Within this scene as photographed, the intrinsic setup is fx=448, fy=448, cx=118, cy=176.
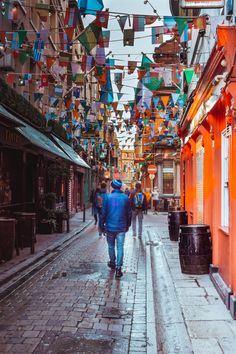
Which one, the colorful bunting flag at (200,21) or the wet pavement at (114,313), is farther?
the colorful bunting flag at (200,21)

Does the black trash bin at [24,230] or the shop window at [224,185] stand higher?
the shop window at [224,185]

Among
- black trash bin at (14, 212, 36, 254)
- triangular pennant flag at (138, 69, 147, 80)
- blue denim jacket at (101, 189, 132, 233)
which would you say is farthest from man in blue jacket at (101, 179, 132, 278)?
triangular pennant flag at (138, 69, 147, 80)

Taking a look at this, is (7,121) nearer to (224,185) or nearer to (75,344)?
(224,185)

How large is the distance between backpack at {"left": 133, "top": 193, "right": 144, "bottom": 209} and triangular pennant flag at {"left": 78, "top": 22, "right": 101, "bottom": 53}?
306 inches

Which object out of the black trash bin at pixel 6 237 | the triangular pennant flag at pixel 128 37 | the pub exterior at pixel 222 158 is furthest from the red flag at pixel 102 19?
the black trash bin at pixel 6 237

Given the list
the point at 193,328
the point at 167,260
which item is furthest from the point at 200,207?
the point at 193,328

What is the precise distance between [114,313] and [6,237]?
4.85 m

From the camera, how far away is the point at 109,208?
9.54 meters

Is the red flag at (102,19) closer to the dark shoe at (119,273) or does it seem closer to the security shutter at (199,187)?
the security shutter at (199,187)

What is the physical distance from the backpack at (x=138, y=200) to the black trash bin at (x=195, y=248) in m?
7.44

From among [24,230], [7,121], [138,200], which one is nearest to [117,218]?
[7,121]

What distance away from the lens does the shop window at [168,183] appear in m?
41.1

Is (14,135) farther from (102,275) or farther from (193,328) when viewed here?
(193,328)

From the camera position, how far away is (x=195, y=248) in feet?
28.9
